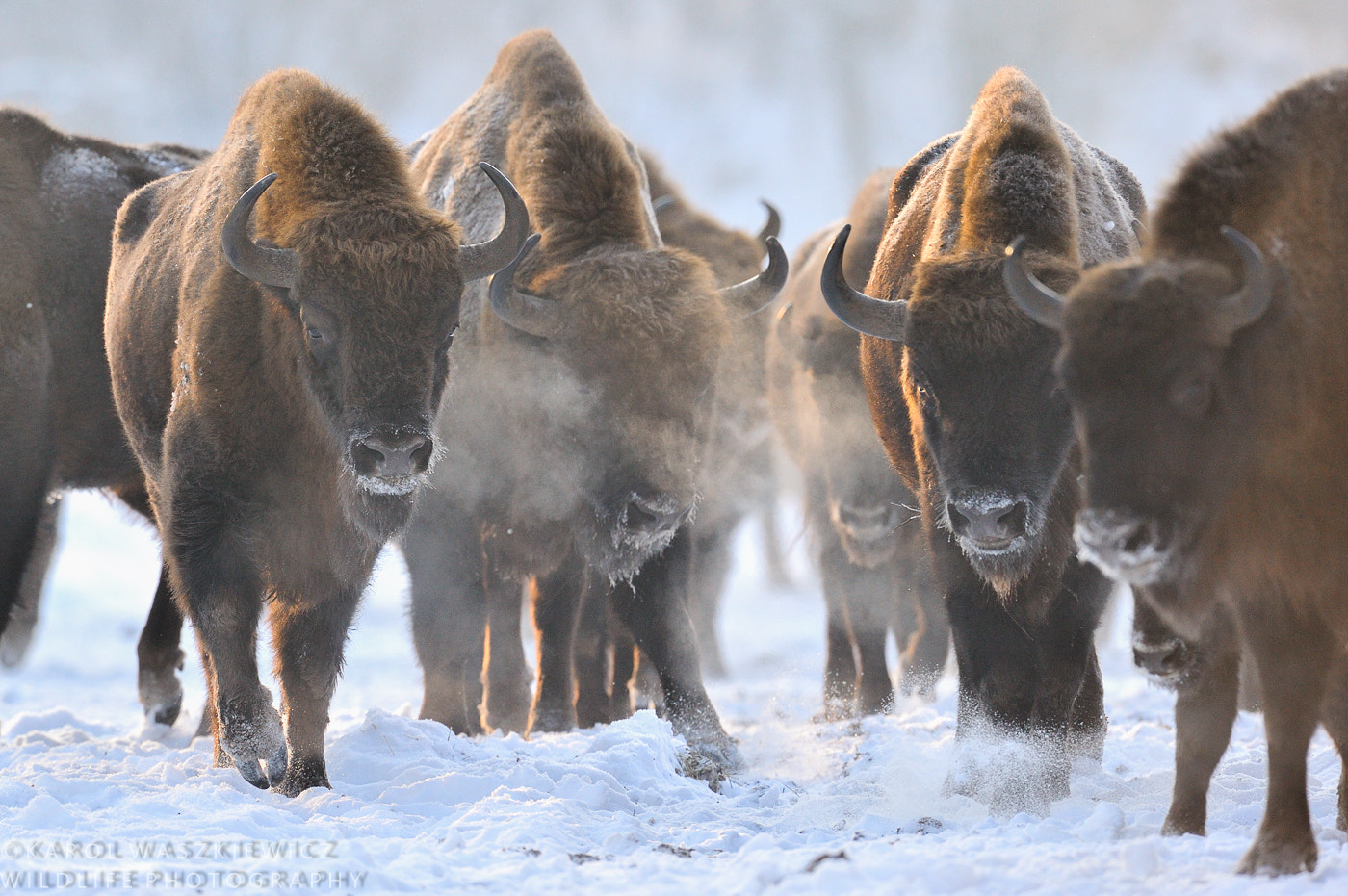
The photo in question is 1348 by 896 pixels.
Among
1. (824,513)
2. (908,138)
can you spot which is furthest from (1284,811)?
(908,138)

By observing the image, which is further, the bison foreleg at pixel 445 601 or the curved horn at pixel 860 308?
the bison foreleg at pixel 445 601

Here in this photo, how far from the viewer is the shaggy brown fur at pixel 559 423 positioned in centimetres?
628

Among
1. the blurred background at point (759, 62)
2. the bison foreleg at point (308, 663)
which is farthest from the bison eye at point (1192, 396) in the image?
the blurred background at point (759, 62)

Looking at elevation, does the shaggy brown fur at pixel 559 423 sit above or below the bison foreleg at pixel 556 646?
above

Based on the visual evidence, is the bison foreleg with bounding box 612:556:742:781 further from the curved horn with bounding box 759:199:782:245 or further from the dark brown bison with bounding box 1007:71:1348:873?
the curved horn with bounding box 759:199:782:245

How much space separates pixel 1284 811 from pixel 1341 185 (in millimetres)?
1727

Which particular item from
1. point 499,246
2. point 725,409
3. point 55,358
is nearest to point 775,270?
point 499,246

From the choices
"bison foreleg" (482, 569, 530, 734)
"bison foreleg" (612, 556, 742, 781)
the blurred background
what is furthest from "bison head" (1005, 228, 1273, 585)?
the blurred background

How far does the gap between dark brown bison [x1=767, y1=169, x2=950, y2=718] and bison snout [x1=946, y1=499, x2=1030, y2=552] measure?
10.5 feet

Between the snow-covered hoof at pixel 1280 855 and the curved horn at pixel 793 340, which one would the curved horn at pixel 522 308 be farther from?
the snow-covered hoof at pixel 1280 855

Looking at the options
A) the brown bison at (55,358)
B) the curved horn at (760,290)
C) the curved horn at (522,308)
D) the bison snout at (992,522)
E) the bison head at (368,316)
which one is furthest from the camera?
the brown bison at (55,358)

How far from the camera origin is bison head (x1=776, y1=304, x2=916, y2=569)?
830 centimetres

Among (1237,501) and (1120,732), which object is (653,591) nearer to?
(1120,732)

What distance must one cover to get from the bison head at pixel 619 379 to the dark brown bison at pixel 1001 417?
2.88 ft
